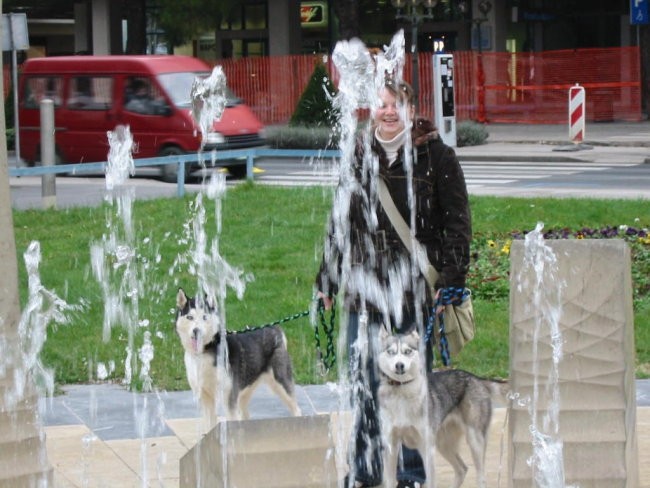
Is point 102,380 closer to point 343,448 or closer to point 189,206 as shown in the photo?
point 343,448

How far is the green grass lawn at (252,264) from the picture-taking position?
940 centimetres

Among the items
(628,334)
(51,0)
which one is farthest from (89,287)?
(51,0)

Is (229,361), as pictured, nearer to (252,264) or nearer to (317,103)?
(252,264)

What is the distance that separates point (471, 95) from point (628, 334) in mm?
30775

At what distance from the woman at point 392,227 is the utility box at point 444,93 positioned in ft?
65.1

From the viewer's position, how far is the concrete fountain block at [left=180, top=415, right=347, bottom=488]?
4.48 metres

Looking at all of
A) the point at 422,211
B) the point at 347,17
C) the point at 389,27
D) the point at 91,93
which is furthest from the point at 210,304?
the point at 389,27

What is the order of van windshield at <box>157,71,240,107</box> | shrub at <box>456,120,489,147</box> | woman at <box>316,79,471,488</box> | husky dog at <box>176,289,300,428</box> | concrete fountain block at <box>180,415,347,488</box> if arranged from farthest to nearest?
shrub at <box>456,120,489,147</box>, van windshield at <box>157,71,240,107</box>, husky dog at <box>176,289,300,428</box>, woman at <box>316,79,471,488</box>, concrete fountain block at <box>180,415,347,488</box>

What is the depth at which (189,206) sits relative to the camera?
1568 centimetres

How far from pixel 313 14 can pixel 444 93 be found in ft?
65.1

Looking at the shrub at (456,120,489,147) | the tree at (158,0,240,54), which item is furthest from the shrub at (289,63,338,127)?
the tree at (158,0,240,54)

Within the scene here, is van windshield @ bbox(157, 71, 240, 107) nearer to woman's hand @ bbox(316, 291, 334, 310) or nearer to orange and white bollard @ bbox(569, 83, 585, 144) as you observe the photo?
orange and white bollard @ bbox(569, 83, 585, 144)

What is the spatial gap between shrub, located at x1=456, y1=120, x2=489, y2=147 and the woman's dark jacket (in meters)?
24.2

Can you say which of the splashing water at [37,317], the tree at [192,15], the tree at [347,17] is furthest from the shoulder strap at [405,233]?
the tree at [192,15]
